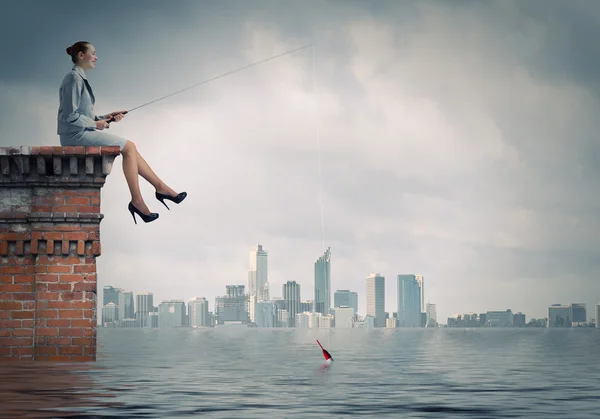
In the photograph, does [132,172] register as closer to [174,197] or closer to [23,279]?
[174,197]

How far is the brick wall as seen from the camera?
2577cm

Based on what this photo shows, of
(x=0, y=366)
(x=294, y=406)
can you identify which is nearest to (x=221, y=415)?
(x=294, y=406)

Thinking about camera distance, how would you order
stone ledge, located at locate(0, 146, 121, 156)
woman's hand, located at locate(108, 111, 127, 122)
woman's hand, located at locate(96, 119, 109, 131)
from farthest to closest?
woman's hand, located at locate(108, 111, 127, 122), woman's hand, located at locate(96, 119, 109, 131), stone ledge, located at locate(0, 146, 121, 156)

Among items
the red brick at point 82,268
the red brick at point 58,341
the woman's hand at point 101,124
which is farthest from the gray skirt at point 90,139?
the red brick at point 58,341

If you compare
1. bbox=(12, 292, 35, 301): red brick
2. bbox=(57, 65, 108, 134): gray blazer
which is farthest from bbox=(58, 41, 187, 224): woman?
bbox=(12, 292, 35, 301): red brick

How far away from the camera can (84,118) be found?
1031 inches

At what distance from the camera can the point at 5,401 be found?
16.1 meters

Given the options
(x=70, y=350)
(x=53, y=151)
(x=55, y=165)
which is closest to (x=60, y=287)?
(x=70, y=350)

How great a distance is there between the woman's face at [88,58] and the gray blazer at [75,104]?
6.3 inches

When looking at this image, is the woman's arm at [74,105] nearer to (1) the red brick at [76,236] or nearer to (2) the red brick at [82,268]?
(1) the red brick at [76,236]

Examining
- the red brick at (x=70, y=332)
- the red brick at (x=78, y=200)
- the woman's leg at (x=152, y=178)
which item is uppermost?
the woman's leg at (x=152, y=178)

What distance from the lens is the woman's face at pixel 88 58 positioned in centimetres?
2652

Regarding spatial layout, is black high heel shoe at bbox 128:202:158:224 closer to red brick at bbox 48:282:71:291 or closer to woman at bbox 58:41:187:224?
→ woman at bbox 58:41:187:224

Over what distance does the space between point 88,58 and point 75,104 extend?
1.24m
